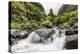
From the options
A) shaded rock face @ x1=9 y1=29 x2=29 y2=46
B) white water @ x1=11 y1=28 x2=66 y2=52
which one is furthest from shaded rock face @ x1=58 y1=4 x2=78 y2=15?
shaded rock face @ x1=9 y1=29 x2=29 y2=46

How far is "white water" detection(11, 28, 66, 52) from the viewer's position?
2227 mm

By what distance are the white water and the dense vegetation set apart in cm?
14

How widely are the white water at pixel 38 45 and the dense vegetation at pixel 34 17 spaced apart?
0.47ft

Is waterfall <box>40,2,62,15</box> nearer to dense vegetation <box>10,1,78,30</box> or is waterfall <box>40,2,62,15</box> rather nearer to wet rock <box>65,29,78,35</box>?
dense vegetation <box>10,1,78,30</box>

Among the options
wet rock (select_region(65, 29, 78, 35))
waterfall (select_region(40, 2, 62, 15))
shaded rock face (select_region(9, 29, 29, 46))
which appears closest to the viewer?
shaded rock face (select_region(9, 29, 29, 46))

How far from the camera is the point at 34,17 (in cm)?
230

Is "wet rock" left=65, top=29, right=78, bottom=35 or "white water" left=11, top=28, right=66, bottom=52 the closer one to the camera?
"white water" left=11, top=28, right=66, bottom=52

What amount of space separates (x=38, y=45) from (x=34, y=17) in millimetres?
412

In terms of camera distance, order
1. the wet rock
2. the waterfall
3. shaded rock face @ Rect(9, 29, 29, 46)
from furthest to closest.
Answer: the wet rock < the waterfall < shaded rock face @ Rect(9, 29, 29, 46)

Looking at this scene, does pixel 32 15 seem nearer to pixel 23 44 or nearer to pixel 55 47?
pixel 23 44

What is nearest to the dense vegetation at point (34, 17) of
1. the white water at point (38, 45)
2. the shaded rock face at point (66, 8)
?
the shaded rock face at point (66, 8)

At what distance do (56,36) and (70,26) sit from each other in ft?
0.91

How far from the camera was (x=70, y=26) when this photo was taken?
246cm

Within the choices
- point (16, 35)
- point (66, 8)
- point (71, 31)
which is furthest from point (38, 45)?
point (66, 8)
